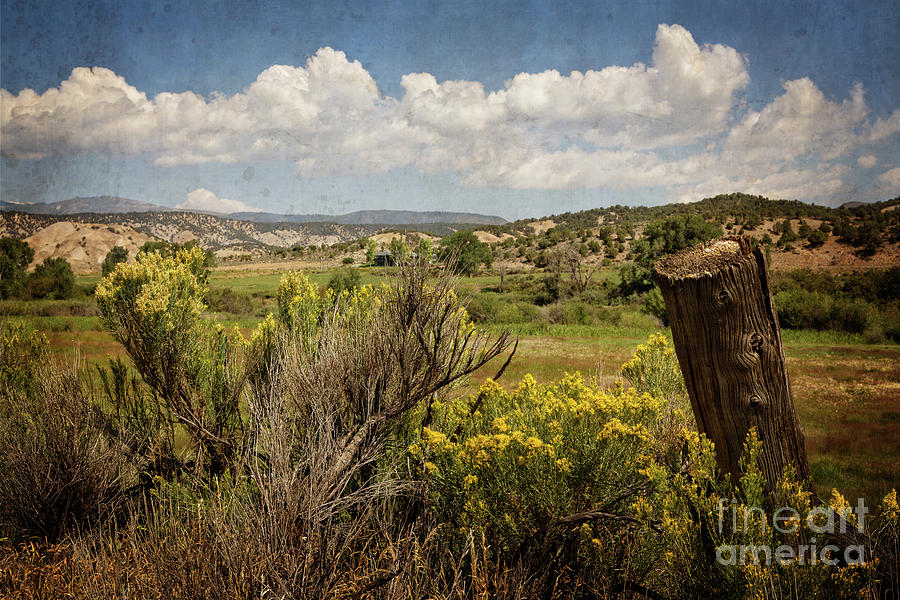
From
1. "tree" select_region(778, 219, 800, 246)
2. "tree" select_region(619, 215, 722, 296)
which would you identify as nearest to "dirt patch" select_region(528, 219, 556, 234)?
"tree" select_region(778, 219, 800, 246)

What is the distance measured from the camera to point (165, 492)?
442 centimetres

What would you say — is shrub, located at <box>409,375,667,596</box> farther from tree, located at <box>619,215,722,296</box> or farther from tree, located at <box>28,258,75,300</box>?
tree, located at <box>28,258,75,300</box>

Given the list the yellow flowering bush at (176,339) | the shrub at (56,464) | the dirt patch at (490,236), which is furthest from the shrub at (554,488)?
the dirt patch at (490,236)

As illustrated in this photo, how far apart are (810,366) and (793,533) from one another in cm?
2244

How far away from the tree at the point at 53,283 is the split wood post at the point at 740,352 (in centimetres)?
5266

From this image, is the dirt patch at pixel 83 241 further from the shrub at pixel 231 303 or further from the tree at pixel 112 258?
the shrub at pixel 231 303

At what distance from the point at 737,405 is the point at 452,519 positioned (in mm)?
2066

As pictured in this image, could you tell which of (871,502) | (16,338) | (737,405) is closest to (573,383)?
(737,405)

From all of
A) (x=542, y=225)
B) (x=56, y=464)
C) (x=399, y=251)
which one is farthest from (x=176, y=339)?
(x=542, y=225)

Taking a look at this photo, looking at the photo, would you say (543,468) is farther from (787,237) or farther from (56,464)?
(787,237)

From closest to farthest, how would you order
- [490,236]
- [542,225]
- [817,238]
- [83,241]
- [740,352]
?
1. [740,352]
2. [817,238]
3. [83,241]
4. [490,236]
5. [542,225]

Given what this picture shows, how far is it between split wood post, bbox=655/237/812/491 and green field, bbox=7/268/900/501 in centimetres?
185

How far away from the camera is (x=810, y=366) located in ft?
65.5

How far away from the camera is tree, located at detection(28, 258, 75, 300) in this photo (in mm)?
41406
